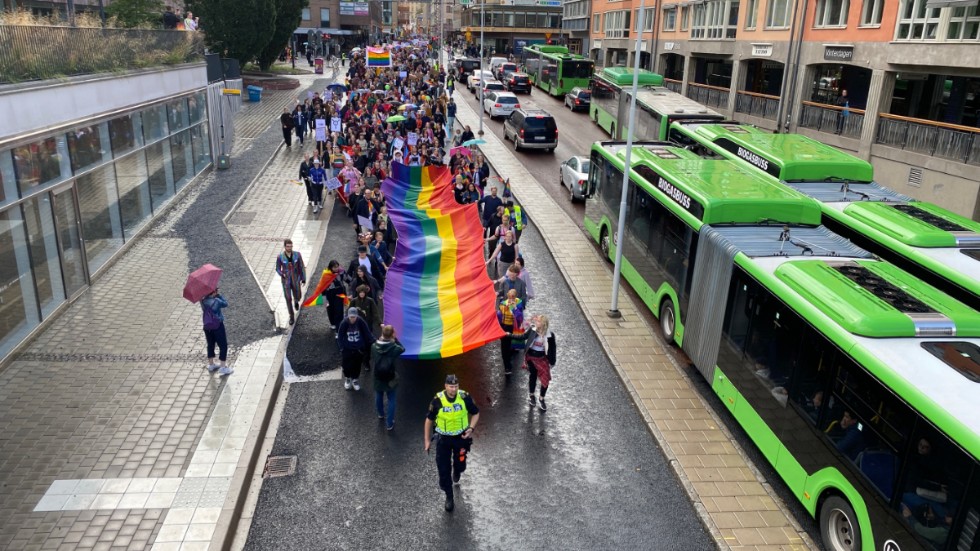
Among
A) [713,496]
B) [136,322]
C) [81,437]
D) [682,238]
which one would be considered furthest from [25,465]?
[682,238]

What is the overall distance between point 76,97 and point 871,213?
50.0ft

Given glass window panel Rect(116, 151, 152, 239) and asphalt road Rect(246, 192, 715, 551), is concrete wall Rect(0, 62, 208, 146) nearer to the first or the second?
glass window panel Rect(116, 151, 152, 239)

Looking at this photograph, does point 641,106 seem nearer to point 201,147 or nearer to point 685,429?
point 201,147

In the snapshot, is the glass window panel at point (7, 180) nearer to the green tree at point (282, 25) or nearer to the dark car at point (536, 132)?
the dark car at point (536, 132)

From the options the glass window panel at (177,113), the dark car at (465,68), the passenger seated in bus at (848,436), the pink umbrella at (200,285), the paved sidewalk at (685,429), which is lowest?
the paved sidewalk at (685,429)

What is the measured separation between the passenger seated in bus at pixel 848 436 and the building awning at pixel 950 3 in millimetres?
19854

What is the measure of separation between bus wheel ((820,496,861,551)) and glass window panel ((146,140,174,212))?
1830cm

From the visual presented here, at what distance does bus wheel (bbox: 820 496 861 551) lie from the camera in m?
7.50

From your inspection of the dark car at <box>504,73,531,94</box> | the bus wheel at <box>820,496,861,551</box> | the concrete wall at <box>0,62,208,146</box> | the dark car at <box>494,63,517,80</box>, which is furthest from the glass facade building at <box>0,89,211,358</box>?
the dark car at <box>494,63,517,80</box>

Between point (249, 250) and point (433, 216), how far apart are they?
181 inches

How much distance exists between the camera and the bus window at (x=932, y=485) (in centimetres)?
614

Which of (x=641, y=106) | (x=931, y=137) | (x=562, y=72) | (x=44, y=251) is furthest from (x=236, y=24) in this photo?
(x=931, y=137)

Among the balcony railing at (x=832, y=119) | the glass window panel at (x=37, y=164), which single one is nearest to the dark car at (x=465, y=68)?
the balcony railing at (x=832, y=119)

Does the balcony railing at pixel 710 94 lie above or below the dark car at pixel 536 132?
above
